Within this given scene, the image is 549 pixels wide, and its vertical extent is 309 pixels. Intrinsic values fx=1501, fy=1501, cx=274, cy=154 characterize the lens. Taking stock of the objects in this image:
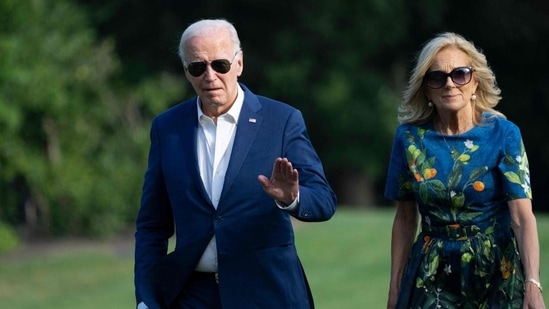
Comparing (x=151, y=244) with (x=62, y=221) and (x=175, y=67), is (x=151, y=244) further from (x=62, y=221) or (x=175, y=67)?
(x=175, y=67)

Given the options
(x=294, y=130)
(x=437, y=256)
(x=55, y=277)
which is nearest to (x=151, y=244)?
(x=294, y=130)

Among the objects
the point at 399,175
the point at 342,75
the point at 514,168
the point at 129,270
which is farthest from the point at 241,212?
the point at 342,75

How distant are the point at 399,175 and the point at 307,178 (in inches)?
19.4

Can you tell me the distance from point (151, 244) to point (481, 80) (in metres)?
1.50

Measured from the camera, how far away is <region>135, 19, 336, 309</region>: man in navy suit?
19.2 feet

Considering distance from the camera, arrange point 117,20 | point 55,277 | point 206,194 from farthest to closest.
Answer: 1. point 117,20
2. point 55,277
3. point 206,194

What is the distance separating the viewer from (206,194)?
5.87 meters

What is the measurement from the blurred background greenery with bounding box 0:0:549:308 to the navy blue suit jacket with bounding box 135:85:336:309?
14.5 metres

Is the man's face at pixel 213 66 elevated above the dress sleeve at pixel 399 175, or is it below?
above

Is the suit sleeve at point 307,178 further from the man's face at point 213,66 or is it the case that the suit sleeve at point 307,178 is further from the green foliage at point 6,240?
the green foliage at point 6,240

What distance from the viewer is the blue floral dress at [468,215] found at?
5.88m

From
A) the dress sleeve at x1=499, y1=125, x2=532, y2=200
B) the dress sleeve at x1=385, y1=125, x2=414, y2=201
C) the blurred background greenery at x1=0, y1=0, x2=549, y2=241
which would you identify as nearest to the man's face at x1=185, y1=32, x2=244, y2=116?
the dress sleeve at x1=385, y1=125, x2=414, y2=201

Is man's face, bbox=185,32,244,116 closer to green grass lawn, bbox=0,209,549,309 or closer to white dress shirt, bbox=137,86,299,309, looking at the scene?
white dress shirt, bbox=137,86,299,309

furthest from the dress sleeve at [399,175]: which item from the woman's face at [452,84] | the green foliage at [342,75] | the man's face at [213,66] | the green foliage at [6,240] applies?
the green foliage at [342,75]
